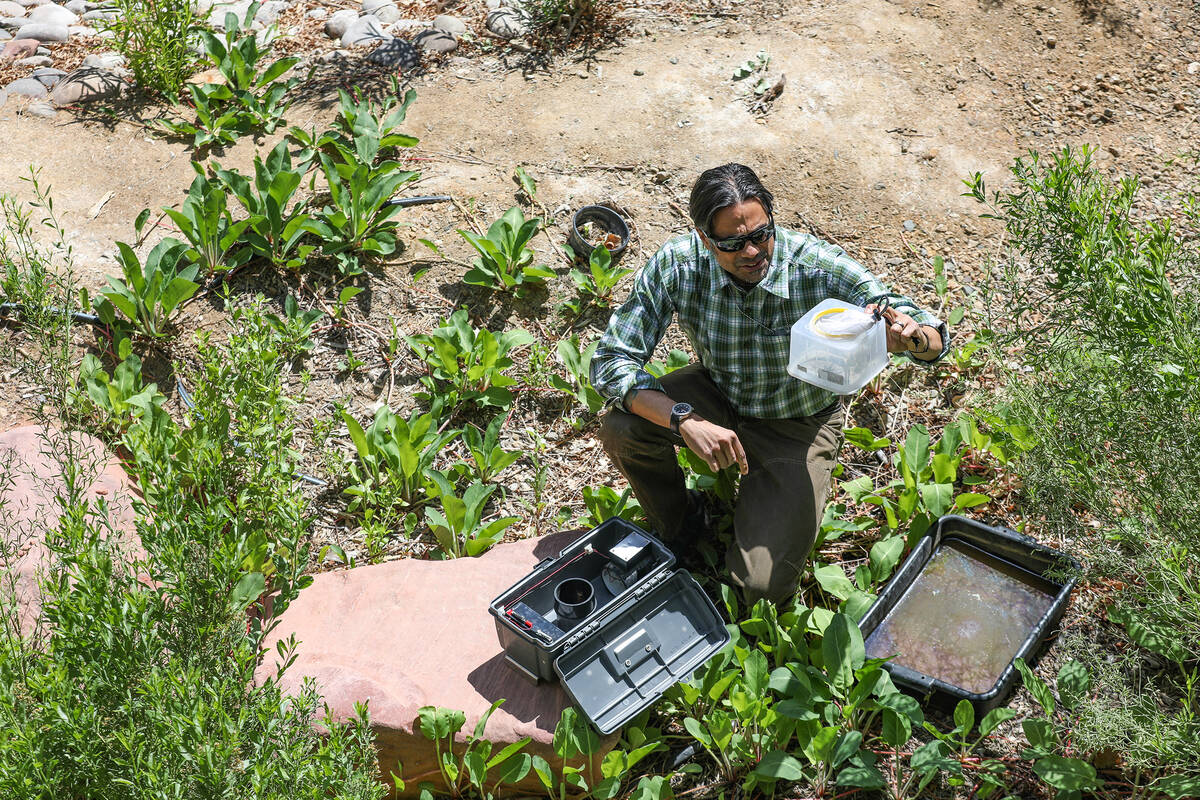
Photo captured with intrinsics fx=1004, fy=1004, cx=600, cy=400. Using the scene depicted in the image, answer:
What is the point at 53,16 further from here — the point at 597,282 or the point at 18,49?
the point at 597,282

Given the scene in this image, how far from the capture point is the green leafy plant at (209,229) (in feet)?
12.8

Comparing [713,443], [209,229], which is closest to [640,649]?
[713,443]

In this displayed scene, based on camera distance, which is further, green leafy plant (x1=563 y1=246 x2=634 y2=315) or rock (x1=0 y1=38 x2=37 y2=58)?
rock (x1=0 y1=38 x2=37 y2=58)

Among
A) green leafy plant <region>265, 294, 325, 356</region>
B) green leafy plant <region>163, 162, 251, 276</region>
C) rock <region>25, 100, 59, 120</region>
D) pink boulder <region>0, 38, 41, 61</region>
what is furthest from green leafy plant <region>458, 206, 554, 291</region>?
pink boulder <region>0, 38, 41, 61</region>

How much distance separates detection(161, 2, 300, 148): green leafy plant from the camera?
463cm

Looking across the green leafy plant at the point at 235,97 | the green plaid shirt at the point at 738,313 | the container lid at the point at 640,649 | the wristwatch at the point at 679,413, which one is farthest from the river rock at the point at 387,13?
the container lid at the point at 640,649

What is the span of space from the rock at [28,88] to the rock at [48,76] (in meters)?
0.02

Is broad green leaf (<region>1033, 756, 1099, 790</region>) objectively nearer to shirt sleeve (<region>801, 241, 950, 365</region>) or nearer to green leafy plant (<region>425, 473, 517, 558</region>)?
shirt sleeve (<region>801, 241, 950, 365</region>)

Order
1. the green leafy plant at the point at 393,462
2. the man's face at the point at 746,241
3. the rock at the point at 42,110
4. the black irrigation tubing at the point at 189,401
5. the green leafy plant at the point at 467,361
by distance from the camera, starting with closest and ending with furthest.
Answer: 1. the man's face at the point at 746,241
2. the green leafy plant at the point at 393,462
3. the black irrigation tubing at the point at 189,401
4. the green leafy plant at the point at 467,361
5. the rock at the point at 42,110

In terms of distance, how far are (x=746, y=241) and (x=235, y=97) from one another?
123 inches

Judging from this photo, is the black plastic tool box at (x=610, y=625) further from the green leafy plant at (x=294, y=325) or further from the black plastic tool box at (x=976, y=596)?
the green leafy plant at (x=294, y=325)

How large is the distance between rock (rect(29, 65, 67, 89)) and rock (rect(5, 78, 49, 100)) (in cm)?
2

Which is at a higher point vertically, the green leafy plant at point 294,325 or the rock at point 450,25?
the rock at point 450,25

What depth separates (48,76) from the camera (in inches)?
197
